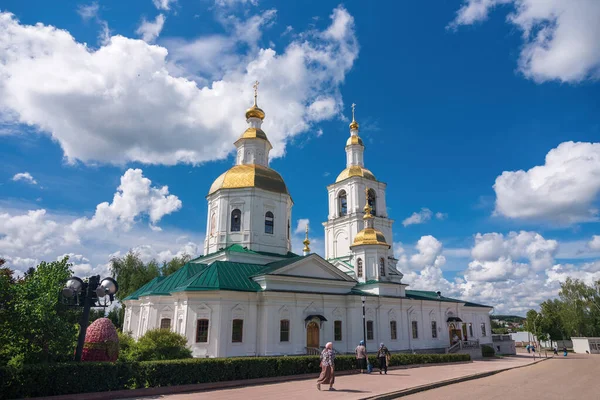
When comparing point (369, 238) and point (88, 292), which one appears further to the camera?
point (369, 238)

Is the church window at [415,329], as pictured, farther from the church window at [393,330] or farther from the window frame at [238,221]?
the window frame at [238,221]

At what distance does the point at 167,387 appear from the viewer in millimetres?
13680

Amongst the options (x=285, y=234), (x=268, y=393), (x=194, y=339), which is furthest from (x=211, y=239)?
(x=268, y=393)

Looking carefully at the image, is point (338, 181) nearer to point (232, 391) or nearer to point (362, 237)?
point (362, 237)

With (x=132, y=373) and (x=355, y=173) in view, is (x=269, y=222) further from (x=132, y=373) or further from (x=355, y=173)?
(x=132, y=373)

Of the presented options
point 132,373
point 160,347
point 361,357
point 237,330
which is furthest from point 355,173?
point 132,373

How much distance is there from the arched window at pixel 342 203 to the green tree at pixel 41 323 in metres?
33.8

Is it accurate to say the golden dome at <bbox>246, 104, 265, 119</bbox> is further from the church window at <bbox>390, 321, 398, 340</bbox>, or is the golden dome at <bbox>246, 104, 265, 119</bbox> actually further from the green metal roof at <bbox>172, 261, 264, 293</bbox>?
the church window at <bbox>390, 321, 398, 340</bbox>

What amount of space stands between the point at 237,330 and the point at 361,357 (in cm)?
878

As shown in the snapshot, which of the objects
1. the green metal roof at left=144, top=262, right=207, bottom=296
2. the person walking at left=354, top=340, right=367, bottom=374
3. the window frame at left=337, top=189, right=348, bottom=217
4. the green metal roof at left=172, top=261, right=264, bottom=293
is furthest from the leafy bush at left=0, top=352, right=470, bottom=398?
the window frame at left=337, top=189, right=348, bottom=217

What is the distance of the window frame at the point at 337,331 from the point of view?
1126 inches

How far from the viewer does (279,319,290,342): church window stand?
26.0 meters

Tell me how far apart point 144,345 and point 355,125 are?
118ft

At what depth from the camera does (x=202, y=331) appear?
78.0 feet
